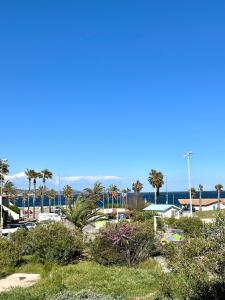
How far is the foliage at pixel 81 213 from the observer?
37.1m

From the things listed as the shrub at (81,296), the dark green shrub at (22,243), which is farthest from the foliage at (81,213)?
the shrub at (81,296)


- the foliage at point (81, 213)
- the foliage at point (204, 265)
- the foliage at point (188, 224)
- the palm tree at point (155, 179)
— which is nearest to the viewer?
the foliage at point (204, 265)

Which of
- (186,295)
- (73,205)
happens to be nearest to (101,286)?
(186,295)

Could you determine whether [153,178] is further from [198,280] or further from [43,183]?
[198,280]

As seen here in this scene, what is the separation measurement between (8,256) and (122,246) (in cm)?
631

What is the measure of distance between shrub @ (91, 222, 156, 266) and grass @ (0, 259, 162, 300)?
64 centimetres

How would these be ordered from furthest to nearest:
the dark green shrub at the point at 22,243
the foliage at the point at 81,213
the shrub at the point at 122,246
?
the foliage at the point at 81,213
the dark green shrub at the point at 22,243
the shrub at the point at 122,246

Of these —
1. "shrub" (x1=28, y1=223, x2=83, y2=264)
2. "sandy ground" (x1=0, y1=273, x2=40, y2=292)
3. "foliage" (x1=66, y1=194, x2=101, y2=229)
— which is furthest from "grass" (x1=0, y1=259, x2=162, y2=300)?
"foliage" (x1=66, y1=194, x2=101, y2=229)

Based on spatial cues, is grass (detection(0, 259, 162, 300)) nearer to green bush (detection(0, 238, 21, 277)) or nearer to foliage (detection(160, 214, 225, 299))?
green bush (detection(0, 238, 21, 277))

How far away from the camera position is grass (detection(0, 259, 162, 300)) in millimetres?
17309

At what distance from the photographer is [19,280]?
2353cm

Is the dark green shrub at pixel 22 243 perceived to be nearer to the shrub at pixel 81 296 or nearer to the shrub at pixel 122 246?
the shrub at pixel 122 246

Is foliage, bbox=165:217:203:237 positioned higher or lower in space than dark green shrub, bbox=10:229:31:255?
higher

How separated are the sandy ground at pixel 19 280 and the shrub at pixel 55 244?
2183 mm
